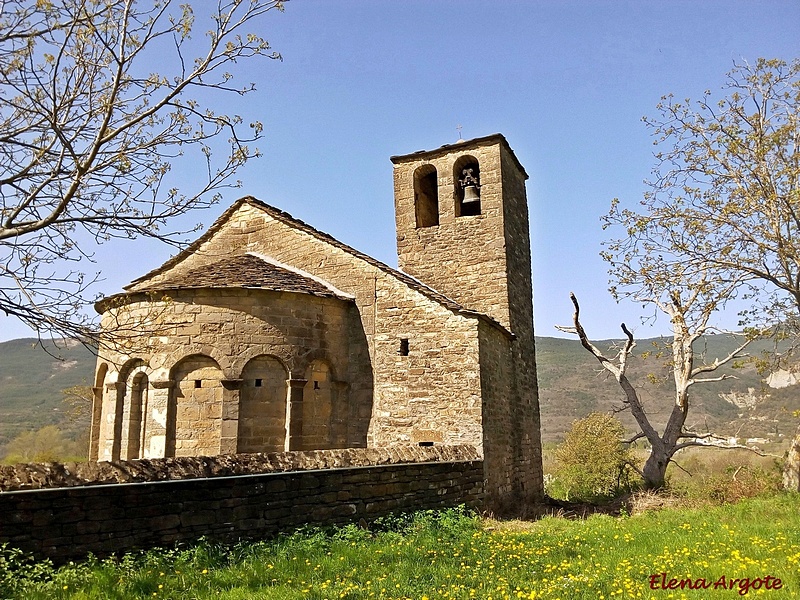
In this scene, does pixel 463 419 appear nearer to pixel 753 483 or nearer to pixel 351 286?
pixel 351 286

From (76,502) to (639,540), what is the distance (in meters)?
5.61

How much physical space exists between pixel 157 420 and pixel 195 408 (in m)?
0.64

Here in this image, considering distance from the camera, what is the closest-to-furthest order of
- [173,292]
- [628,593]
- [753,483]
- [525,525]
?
[628,593]
[525,525]
[173,292]
[753,483]

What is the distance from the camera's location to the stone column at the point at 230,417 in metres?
9.41

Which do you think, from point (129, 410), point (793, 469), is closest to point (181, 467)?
point (129, 410)

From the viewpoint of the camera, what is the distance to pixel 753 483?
11.4 metres

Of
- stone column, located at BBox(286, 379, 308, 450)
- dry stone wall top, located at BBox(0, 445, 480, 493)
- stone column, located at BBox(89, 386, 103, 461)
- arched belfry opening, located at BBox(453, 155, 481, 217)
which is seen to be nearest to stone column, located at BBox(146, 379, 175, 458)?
stone column, located at BBox(89, 386, 103, 461)

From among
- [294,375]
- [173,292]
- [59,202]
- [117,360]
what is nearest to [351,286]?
[294,375]

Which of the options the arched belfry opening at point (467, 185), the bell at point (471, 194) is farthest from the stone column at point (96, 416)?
the bell at point (471, 194)

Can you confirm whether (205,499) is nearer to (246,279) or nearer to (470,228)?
(246,279)

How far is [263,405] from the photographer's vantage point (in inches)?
388

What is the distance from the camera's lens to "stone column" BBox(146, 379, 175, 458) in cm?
956

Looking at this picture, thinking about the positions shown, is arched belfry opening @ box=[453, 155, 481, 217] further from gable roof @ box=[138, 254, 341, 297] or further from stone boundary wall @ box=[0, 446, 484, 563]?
stone boundary wall @ box=[0, 446, 484, 563]

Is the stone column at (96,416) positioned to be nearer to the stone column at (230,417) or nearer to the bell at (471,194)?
the stone column at (230,417)
